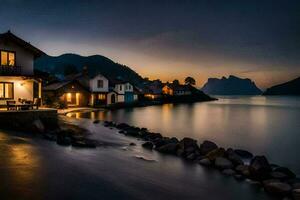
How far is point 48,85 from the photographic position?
57.4 meters

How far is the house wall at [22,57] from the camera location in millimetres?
26062

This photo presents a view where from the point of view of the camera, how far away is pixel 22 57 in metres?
26.9

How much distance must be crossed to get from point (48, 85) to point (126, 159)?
4676 cm

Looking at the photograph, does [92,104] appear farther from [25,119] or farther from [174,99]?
[174,99]

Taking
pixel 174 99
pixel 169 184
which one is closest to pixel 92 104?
pixel 169 184

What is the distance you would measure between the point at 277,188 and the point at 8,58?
25.9 metres

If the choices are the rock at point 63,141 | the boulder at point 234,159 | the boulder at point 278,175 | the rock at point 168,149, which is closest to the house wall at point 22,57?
the rock at point 63,141

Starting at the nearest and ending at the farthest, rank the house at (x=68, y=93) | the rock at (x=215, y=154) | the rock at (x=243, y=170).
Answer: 1. the rock at (x=243, y=170)
2. the rock at (x=215, y=154)
3. the house at (x=68, y=93)

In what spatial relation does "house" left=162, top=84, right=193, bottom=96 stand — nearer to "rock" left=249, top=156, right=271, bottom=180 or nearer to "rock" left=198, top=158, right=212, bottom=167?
"rock" left=198, top=158, right=212, bottom=167

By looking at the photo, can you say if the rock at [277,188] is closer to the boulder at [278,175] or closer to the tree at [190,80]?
the boulder at [278,175]

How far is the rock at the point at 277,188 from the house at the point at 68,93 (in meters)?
42.2

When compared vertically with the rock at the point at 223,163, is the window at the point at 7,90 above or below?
above

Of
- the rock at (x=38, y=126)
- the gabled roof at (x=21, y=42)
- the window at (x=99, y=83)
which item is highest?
the gabled roof at (x=21, y=42)

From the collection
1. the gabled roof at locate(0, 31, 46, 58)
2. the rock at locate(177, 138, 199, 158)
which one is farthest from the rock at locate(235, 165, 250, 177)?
the gabled roof at locate(0, 31, 46, 58)
